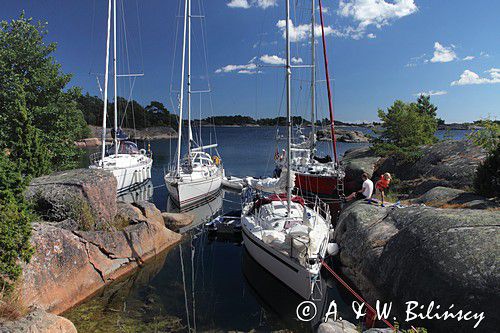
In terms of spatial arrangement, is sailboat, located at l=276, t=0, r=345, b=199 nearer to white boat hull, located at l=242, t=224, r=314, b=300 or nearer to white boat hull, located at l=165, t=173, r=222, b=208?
white boat hull, located at l=165, t=173, r=222, b=208

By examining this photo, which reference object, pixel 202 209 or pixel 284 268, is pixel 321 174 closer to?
pixel 202 209

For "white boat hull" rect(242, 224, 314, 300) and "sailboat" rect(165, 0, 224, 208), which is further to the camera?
"sailboat" rect(165, 0, 224, 208)

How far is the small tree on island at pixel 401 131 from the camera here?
28250 millimetres

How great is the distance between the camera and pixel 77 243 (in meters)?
11.5

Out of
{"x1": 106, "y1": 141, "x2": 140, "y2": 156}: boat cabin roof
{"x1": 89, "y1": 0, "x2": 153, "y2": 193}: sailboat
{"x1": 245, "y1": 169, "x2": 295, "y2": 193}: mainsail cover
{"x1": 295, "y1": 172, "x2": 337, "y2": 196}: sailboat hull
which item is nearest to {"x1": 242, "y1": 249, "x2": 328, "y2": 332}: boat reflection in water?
{"x1": 245, "y1": 169, "x2": 295, "y2": 193}: mainsail cover

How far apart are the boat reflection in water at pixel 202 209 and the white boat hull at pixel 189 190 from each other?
0.39 metres

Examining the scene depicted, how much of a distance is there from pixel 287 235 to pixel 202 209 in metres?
15.3

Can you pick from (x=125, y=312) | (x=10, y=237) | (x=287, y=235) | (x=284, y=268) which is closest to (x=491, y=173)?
(x=287, y=235)

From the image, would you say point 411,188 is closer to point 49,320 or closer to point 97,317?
point 97,317

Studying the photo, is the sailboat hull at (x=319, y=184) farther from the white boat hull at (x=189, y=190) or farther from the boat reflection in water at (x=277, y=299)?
the boat reflection in water at (x=277, y=299)

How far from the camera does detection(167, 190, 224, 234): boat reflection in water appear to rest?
22.5 m

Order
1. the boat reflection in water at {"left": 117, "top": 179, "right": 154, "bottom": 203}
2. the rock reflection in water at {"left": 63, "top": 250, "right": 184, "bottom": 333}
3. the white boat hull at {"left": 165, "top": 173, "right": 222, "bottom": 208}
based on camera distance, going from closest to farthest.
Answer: the rock reflection in water at {"left": 63, "top": 250, "right": 184, "bottom": 333}, the white boat hull at {"left": 165, "top": 173, "right": 222, "bottom": 208}, the boat reflection in water at {"left": 117, "top": 179, "right": 154, "bottom": 203}

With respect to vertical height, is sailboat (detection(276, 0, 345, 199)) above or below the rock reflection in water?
above

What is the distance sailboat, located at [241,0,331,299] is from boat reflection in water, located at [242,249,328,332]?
42 cm
